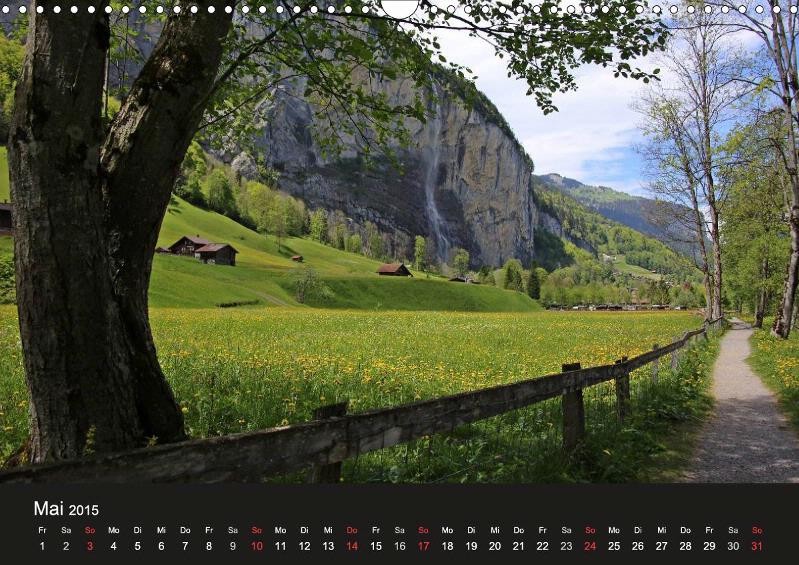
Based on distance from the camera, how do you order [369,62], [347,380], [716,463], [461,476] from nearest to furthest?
[461,476], [369,62], [716,463], [347,380]

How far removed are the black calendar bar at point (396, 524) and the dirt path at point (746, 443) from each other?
167 inches

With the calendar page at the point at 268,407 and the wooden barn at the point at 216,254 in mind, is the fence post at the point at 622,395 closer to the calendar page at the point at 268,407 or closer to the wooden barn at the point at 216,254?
the calendar page at the point at 268,407

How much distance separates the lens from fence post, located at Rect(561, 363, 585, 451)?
7.40 m

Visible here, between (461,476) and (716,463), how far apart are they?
15.2 ft

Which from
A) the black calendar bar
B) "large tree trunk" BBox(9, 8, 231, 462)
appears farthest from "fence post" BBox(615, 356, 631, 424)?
"large tree trunk" BBox(9, 8, 231, 462)

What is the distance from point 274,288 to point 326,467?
10162 cm

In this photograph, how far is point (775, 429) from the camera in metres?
10.8

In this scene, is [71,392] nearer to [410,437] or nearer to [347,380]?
[410,437]

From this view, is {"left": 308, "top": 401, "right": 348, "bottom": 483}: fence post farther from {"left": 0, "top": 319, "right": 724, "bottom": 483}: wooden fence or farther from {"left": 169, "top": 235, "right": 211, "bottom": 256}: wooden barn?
{"left": 169, "top": 235, "right": 211, "bottom": 256}: wooden barn

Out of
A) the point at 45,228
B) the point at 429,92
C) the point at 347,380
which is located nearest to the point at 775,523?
the point at 45,228

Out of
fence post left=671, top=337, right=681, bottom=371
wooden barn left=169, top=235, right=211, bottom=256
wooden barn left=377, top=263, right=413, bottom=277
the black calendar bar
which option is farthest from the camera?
wooden barn left=377, top=263, right=413, bottom=277

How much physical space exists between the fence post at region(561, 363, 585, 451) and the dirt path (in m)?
1.58

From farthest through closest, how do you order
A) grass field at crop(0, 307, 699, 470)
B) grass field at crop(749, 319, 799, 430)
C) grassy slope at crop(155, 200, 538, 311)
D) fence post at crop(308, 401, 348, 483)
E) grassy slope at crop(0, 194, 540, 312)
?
grassy slope at crop(155, 200, 538, 311), grassy slope at crop(0, 194, 540, 312), grass field at crop(749, 319, 799, 430), grass field at crop(0, 307, 699, 470), fence post at crop(308, 401, 348, 483)

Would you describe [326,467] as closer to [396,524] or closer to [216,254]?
[396,524]
